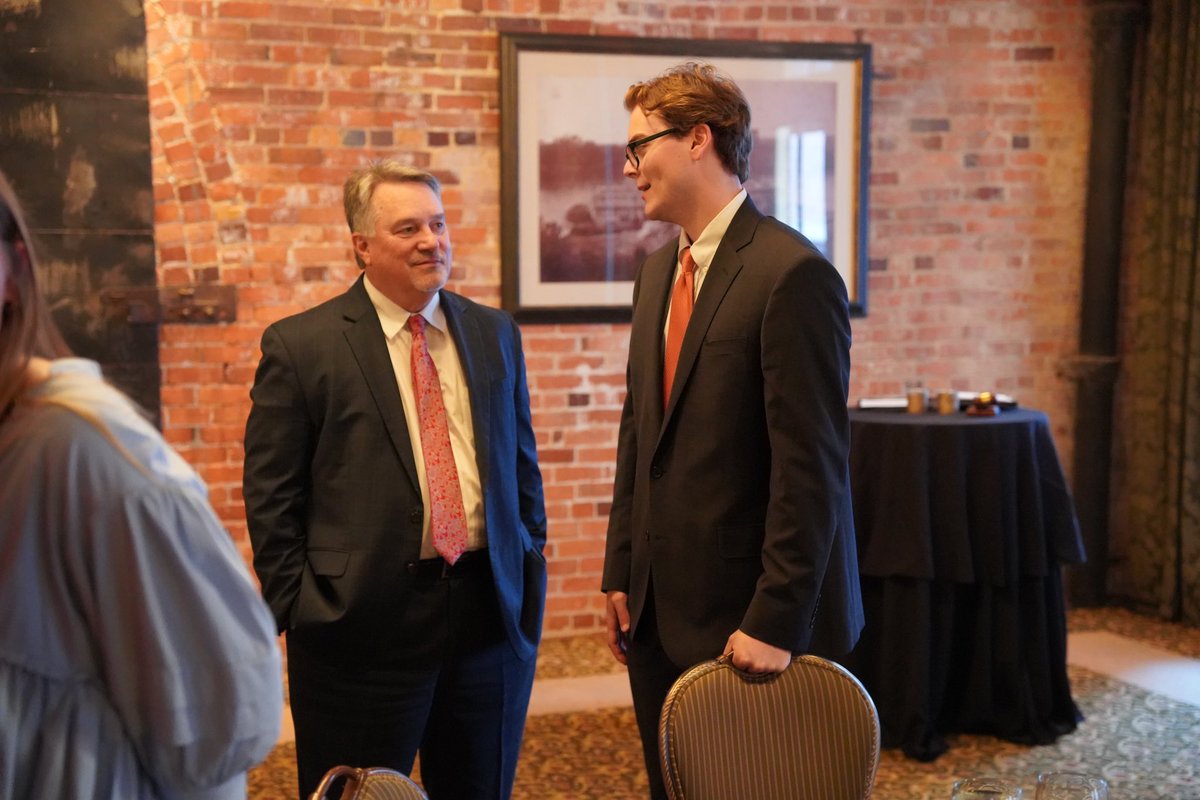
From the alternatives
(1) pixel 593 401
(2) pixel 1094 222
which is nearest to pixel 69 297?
(1) pixel 593 401

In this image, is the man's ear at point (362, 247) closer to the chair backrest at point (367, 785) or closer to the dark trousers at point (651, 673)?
the dark trousers at point (651, 673)

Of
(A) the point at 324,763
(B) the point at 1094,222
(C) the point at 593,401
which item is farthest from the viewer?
(B) the point at 1094,222

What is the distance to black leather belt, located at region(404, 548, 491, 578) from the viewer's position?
88.9 inches

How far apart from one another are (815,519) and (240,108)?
10.2 feet

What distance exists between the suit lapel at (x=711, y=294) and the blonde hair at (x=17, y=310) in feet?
3.81

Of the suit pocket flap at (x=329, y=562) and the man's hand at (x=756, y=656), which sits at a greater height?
the suit pocket flap at (x=329, y=562)

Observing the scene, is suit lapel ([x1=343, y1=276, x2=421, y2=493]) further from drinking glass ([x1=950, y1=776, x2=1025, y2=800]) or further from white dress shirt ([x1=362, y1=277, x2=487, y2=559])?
drinking glass ([x1=950, y1=776, x2=1025, y2=800])

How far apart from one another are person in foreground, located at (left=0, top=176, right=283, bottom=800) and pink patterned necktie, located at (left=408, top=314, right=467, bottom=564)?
1132mm

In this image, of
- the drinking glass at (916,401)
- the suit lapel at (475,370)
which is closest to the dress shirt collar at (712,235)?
the suit lapel at (475,370)

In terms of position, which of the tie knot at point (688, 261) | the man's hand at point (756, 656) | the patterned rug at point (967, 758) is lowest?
the patterned rug at point (967, 758)

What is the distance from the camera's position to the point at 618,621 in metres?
2.30

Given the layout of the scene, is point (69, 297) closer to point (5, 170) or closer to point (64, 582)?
point (5, 170)

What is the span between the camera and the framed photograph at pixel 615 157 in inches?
180

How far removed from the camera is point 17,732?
1.06 m
